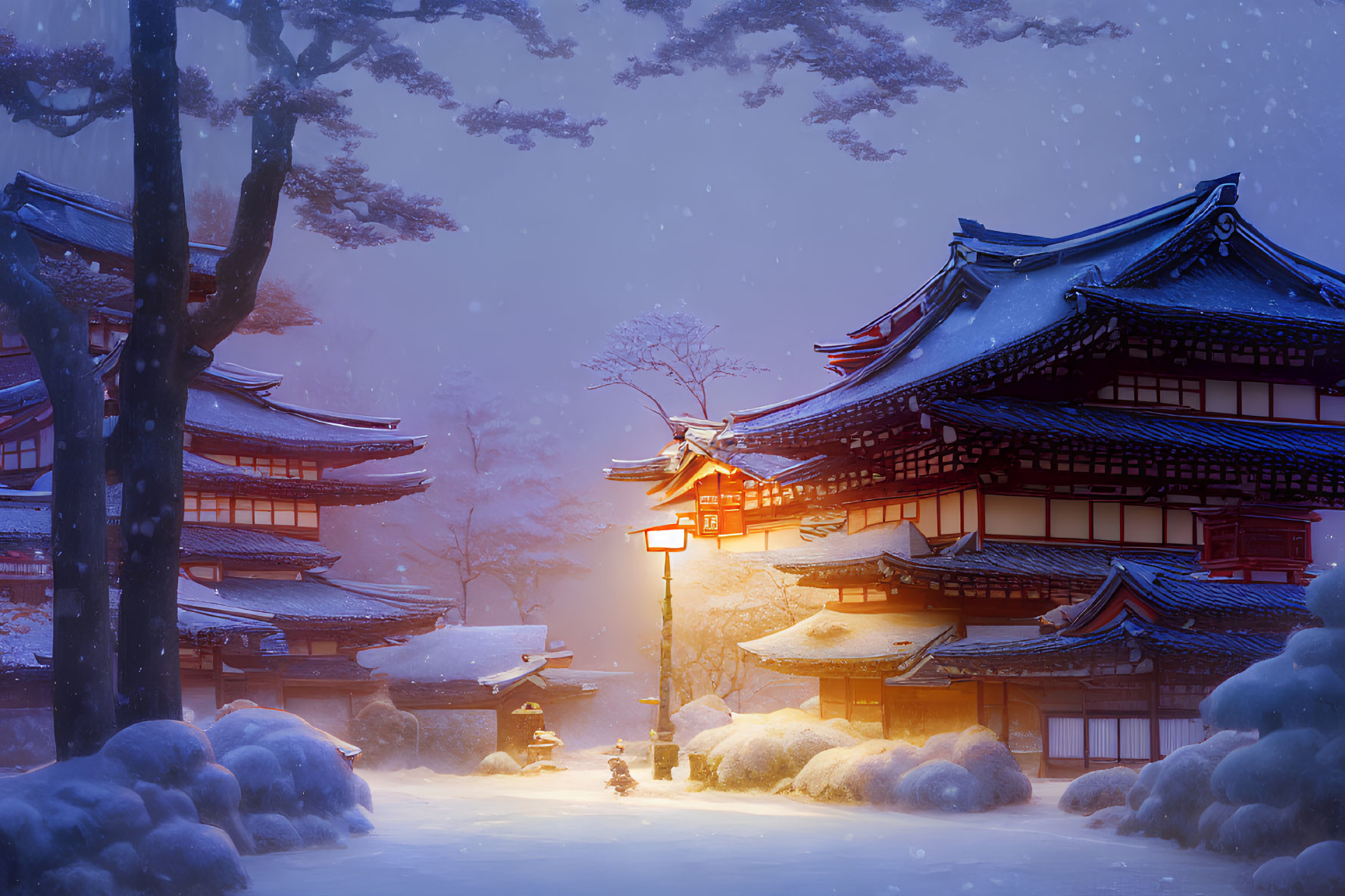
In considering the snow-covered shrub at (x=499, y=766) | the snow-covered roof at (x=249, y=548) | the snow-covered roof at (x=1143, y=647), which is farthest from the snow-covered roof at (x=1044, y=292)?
the snow-covered roof at (x=249, y=548)

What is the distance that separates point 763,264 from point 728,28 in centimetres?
3442

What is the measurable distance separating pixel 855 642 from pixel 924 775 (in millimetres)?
3967

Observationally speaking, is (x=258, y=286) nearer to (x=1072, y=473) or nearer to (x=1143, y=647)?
(x=1072, y=473)

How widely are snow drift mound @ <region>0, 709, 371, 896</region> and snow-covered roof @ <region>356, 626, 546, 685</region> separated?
14.4 metres

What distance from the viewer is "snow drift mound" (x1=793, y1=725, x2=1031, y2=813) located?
44.1 feet

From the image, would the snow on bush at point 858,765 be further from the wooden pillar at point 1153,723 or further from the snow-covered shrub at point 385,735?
the snow-covered shrub at point 385,735

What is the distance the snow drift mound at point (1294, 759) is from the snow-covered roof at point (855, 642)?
7317mm

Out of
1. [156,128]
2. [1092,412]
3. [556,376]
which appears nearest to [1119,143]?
[556,376]

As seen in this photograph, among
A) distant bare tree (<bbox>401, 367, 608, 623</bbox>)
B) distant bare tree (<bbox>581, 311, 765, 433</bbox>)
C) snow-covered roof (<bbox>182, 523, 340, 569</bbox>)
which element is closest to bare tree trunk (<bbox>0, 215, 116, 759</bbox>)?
snow-covered roof (<bbox>182, 523, 340, 569</bbox>)

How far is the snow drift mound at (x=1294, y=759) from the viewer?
786cm

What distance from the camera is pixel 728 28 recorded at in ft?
55.4

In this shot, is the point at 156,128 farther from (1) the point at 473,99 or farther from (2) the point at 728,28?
(1) the point at 473,99

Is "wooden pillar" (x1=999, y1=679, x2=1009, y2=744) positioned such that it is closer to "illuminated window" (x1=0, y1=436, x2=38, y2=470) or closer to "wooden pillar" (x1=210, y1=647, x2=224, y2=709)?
"wooden pillar" (x1=210, y1=647, x2=224, y2=709)

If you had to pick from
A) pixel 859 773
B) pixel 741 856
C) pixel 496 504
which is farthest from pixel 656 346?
pixel 741 856
